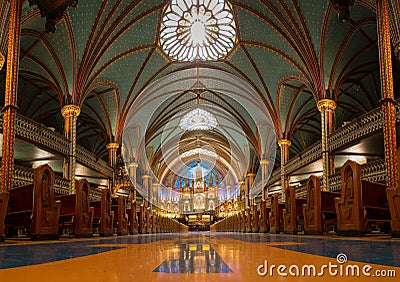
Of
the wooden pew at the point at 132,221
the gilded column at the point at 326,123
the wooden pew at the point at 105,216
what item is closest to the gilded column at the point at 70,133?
the wooden pew at the point at 132,221

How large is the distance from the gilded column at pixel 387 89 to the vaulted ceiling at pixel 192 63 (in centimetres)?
131

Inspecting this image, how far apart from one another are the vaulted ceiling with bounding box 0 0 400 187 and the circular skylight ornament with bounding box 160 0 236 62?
526 mm

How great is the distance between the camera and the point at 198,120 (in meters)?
34.0

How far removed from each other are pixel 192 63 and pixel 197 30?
214 centimetres

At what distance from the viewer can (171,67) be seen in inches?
945

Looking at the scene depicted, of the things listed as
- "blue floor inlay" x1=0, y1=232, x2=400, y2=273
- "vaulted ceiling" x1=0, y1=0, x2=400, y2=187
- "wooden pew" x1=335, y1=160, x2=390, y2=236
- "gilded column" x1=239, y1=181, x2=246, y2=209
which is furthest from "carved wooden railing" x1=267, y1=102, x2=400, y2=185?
"gilded column" x1=239, y1=181, x2=246, y2=209

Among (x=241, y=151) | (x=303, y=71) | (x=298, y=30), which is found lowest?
(x=241, y=151)

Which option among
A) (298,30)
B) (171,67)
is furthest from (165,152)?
(298,30)

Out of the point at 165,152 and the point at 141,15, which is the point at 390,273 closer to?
the point at 141,15

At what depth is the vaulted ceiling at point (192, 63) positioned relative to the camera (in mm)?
17203

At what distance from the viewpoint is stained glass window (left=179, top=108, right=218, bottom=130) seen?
32.3 meters

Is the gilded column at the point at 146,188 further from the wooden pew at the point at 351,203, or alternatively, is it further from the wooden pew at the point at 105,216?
the wooden pew at the point at 351,203

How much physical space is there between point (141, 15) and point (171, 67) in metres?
5.11

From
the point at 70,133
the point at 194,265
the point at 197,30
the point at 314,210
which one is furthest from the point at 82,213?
the point at 197,30
